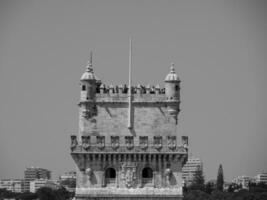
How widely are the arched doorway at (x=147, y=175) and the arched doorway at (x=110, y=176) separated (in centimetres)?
218

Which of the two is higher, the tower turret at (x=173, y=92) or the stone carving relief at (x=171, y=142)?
the tower turret at (x=173, y=92)

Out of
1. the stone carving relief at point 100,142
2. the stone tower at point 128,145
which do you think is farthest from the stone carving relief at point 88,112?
the stone carving relief at point 100,142

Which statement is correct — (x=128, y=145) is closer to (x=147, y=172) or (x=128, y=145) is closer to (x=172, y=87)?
(x=147, y=172)

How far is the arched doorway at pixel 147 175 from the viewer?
88125 mm

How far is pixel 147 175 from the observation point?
88.5m

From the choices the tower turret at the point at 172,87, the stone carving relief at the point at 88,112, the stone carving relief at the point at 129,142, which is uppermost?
the tower turret at the point at 172,87

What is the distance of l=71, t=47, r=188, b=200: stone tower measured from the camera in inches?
3457

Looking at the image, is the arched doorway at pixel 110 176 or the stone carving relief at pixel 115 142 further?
the arched doorway at pixel 110 176

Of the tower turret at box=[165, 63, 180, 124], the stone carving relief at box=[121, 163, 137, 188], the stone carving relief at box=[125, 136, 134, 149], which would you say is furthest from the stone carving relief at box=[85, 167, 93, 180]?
the tower turret at box=[165, 63, 180, 124]

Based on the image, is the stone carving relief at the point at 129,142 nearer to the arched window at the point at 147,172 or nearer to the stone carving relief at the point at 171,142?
the arched window at the point at 147,172

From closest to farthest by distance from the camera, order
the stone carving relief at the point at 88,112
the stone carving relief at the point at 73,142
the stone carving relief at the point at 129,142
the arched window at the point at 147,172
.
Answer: the stone carving relief at the point at 129,142 → the stone carving relief at the point at 73,142 → the arched window at the point at 147,172 → the stone carving relief at the point at 88,112

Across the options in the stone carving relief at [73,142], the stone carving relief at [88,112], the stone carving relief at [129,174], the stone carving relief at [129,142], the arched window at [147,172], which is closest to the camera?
the stone carving relief at [129,174]

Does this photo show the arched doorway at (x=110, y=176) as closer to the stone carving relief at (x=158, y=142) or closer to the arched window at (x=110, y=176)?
the arched window at (x=110, y=176)

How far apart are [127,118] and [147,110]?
1.59 metres
